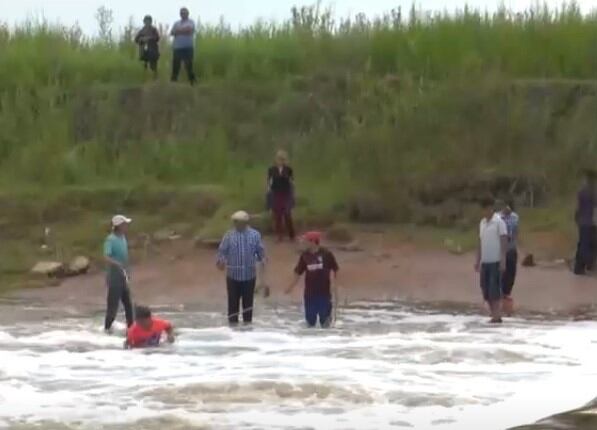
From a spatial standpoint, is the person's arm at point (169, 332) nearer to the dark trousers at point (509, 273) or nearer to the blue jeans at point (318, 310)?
the blue jeans at point (318, 310)

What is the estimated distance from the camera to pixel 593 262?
27719 mm

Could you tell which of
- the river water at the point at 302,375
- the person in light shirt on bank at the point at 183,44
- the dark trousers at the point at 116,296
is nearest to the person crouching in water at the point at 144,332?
the river water at the point at 302,375

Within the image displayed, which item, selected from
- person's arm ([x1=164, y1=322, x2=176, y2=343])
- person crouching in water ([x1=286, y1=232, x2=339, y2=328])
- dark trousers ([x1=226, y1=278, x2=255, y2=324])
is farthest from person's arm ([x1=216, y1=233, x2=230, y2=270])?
person's arm ([x1=164, y1=322, x2=176, y2=343])

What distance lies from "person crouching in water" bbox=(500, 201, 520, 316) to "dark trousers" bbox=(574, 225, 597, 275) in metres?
2.82

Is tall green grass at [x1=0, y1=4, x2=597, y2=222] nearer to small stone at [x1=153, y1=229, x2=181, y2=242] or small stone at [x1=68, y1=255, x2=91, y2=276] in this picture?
small stone at [x1=153, y1=229, x2=181, y2=242]

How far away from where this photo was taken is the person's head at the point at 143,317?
65.5 ft

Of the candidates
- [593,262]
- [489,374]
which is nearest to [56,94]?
[593,262]

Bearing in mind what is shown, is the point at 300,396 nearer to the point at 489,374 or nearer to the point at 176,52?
the point at 489,374

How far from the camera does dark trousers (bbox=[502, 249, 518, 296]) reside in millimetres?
24414

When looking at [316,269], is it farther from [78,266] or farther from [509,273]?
[78,266]

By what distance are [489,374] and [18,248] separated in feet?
50.0

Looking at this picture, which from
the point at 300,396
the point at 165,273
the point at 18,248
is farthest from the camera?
the point at 18,248

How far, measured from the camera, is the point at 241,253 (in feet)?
73.5

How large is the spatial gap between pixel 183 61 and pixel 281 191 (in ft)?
24.4
